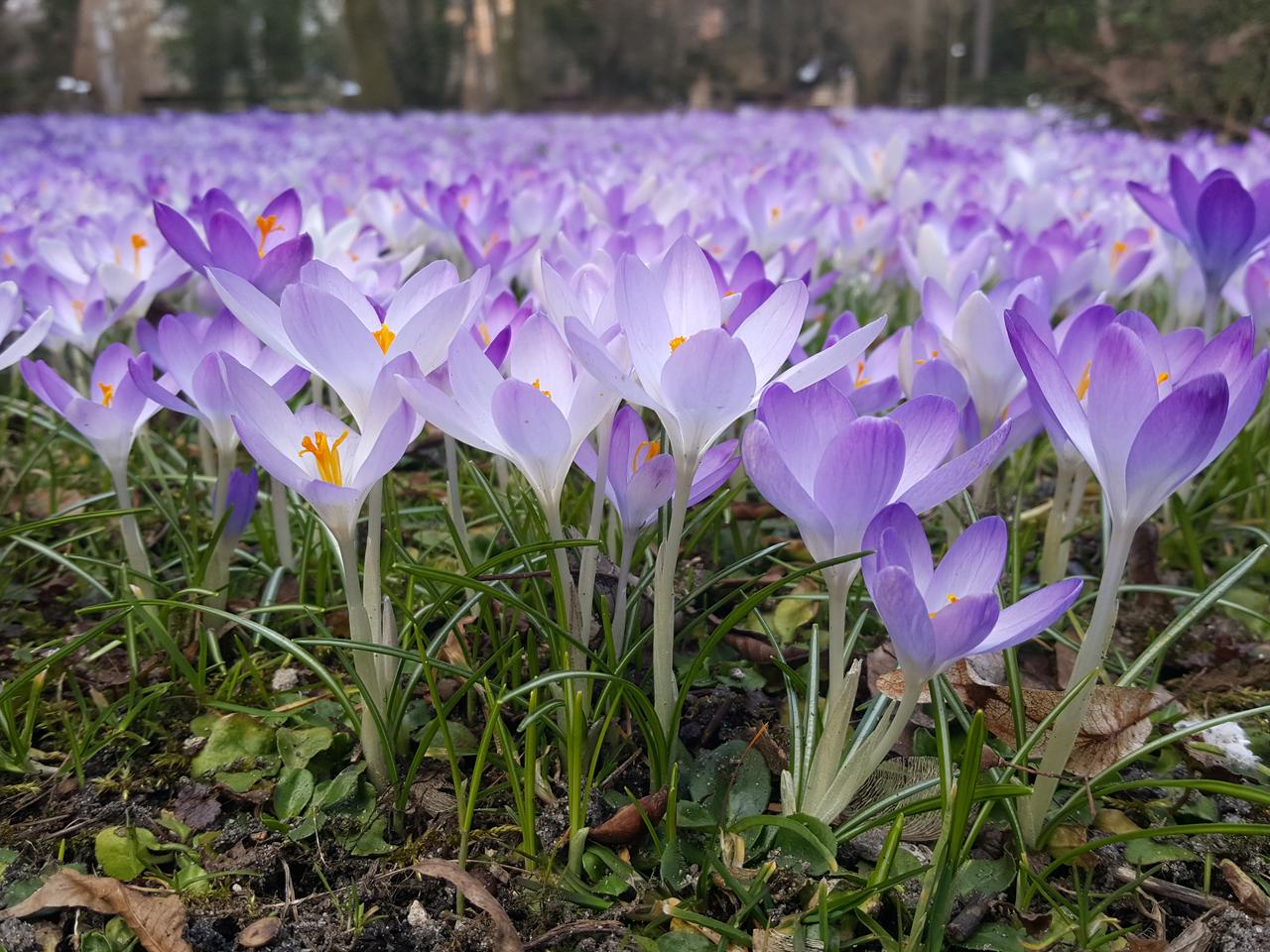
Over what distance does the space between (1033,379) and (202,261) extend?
3.31 feet

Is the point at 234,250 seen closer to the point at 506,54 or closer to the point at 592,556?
the point at 592,556

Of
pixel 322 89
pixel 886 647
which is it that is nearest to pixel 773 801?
pixel 886 647

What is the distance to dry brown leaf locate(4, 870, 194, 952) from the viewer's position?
3.29 feet

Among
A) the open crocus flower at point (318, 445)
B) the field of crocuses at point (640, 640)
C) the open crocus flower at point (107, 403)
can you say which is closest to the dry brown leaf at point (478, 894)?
the field of crocuses at point (640, 640)

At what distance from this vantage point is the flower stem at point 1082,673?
3.02 feet

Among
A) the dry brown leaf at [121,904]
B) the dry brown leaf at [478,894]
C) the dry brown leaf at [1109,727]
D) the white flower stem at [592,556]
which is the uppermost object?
the white flower stem at [592,556]

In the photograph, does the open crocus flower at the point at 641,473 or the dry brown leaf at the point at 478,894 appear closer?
the dry brown leaf at the point at 478,894

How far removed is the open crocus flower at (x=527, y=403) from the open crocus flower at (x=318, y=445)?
1.9 inches

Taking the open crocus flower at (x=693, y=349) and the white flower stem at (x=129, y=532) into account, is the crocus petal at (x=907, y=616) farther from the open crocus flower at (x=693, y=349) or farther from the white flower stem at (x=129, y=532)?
the white flower stem at (x=129, y=532)

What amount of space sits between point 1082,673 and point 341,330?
2.60 feet

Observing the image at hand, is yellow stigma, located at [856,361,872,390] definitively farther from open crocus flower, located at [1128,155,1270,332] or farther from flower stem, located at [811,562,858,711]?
open crocus flower, located at [1128,155,1270,332]

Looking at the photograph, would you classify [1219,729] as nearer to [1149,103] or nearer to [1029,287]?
[1029,287]

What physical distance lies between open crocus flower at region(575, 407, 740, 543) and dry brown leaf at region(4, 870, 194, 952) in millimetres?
626

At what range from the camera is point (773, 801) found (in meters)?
1.16
